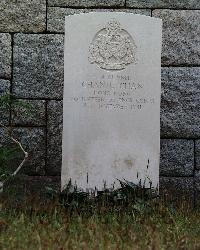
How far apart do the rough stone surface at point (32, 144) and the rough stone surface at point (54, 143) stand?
6cm

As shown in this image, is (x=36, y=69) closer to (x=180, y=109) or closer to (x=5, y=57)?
(x=5, y=57)

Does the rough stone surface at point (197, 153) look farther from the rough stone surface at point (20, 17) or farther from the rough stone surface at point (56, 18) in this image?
the rough stone surface at point (20, 17)

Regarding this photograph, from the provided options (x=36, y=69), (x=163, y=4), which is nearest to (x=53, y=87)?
(x=36, y=69)

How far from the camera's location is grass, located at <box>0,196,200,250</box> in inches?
126

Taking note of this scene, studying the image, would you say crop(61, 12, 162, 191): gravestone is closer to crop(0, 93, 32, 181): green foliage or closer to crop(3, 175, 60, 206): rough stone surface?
crop(3, 175, 60, 206): rough stone surface

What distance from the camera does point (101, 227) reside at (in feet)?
12.3

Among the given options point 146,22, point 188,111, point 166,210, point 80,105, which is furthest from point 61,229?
point 188,111

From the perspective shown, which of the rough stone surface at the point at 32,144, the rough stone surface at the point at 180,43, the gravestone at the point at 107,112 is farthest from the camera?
the rough stone surface at the point at 180,43

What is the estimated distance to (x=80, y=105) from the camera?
4.96 meters

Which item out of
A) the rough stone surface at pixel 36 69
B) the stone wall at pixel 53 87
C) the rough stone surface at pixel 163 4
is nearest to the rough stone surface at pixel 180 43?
the stone wall at pixel 53 87

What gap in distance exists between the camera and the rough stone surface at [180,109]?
5773 millimetres

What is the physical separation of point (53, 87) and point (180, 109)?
1.15m

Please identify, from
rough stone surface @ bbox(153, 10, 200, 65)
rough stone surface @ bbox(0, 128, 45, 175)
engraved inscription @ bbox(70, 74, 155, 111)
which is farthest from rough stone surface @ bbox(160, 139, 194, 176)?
rough stone surface @ bbox(0, 128, 45, 175)

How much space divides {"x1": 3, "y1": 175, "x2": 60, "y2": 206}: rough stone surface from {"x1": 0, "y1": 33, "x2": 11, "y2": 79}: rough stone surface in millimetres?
943
